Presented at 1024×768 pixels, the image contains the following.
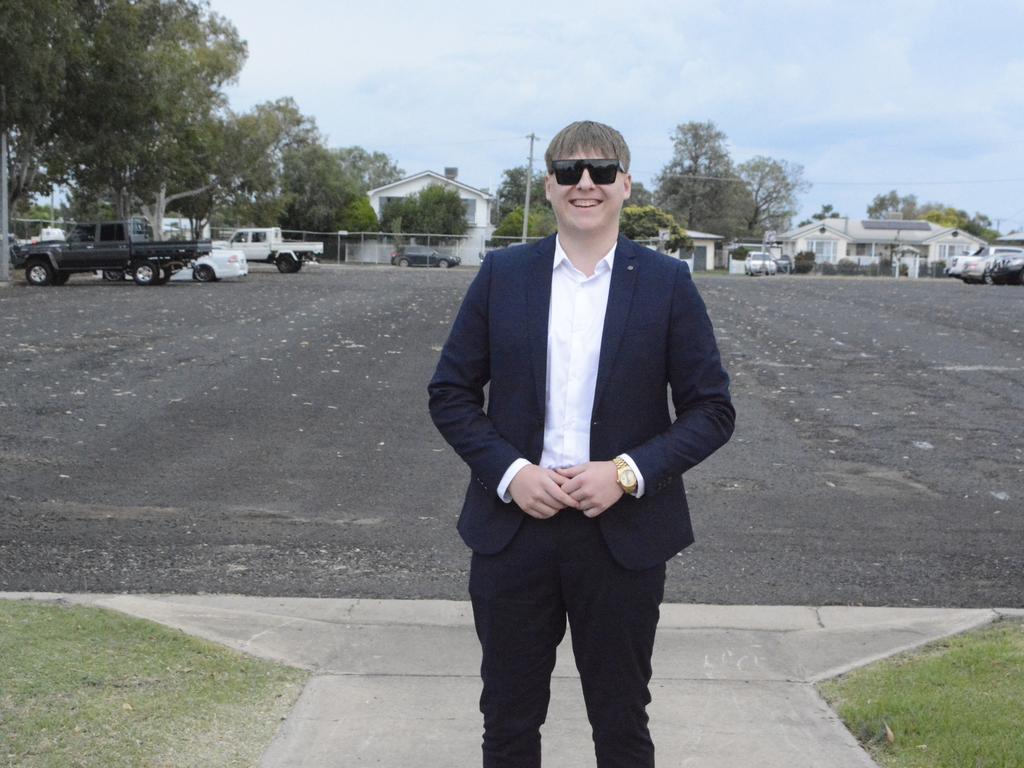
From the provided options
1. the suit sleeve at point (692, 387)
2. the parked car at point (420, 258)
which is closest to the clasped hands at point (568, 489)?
the suit sleeve at point (692, 387)

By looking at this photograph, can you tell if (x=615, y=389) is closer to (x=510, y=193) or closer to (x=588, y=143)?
(x=588, y=143)

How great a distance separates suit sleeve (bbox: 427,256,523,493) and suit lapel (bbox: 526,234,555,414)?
0.13m

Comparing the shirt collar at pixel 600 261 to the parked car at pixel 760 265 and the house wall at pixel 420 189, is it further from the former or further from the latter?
the house wall at pixel 420 189

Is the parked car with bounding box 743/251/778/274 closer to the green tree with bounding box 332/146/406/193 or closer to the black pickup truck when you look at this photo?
the black pickup truck

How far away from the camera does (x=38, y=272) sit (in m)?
33.8

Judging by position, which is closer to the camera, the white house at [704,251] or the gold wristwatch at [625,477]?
the gold wristwatch at [625,477]

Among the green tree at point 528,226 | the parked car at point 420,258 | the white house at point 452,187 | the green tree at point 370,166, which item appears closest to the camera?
the parked car at point 420,258

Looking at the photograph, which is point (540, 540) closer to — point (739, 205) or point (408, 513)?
point (408, 513)

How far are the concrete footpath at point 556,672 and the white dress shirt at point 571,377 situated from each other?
1.47m

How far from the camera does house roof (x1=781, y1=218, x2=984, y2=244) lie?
103 meters

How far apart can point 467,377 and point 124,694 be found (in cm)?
206

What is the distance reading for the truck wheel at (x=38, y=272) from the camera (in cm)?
3366

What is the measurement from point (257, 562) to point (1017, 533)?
4556 millimetres

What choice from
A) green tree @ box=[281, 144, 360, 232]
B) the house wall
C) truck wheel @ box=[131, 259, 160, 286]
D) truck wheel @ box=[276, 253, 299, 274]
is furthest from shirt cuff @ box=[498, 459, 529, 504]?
the house wall
